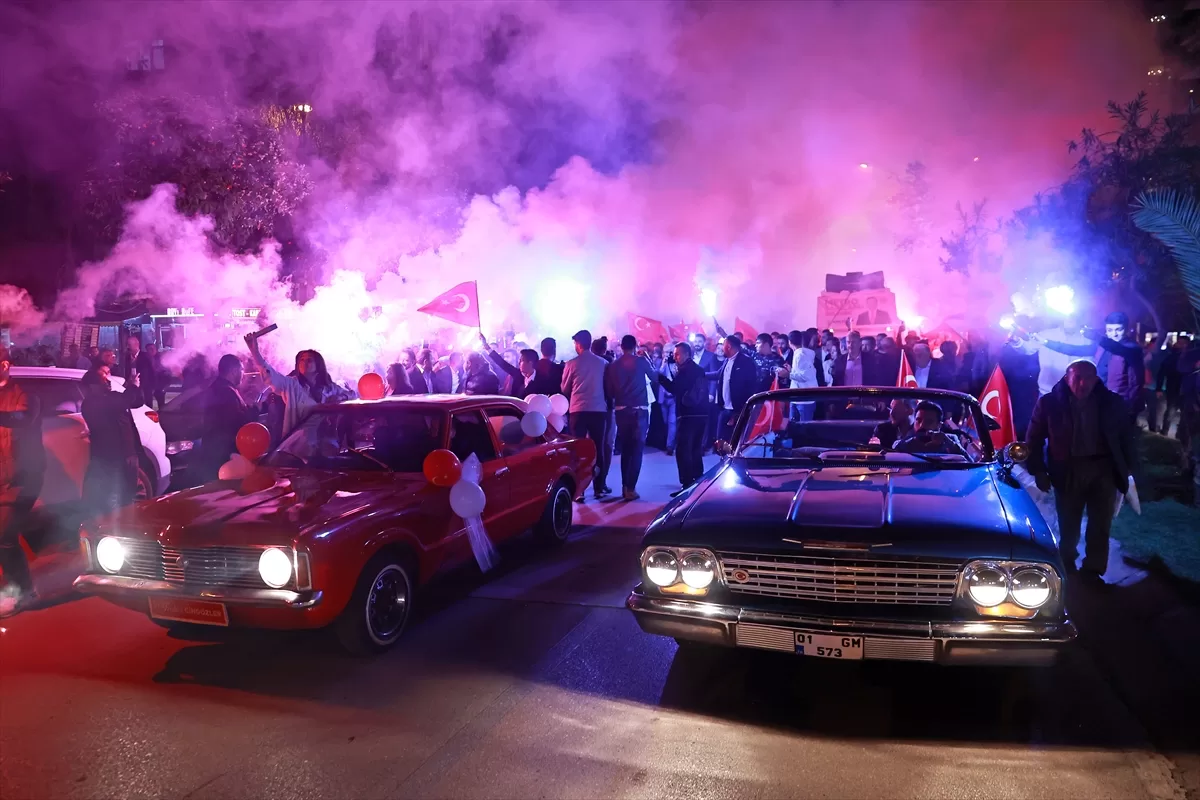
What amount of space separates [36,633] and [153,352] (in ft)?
37.2

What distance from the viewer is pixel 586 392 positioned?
9125 mm

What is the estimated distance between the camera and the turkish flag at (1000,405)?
8.72 metres

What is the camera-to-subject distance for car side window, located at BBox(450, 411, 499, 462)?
5.87 m

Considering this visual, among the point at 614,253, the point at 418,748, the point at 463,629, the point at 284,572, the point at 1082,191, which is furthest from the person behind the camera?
the point at 614,253

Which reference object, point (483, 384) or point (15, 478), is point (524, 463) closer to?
point (483, 384)

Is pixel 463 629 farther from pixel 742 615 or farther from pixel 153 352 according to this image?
pixel 153 352

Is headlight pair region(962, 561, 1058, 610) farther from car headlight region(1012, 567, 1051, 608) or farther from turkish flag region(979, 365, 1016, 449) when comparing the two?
turkish flag region(979, 365, 1016, 449)

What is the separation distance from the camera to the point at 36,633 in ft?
17.1

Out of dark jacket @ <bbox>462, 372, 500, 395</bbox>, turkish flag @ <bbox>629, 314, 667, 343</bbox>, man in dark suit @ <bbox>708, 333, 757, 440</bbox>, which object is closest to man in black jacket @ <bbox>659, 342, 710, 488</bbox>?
man in dark suit @ <bbox>708, 333, 757, 440</bbox>

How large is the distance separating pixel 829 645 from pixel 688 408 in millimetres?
5761

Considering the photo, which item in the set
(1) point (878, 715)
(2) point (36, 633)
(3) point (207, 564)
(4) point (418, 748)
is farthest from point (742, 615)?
(2) point (36, 633)

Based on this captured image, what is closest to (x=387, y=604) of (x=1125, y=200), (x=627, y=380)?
(x=627, y=380)

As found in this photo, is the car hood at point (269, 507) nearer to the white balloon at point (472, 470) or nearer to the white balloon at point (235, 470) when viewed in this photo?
the white balloon at point (235, 470)

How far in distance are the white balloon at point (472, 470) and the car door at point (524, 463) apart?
1.47ft
